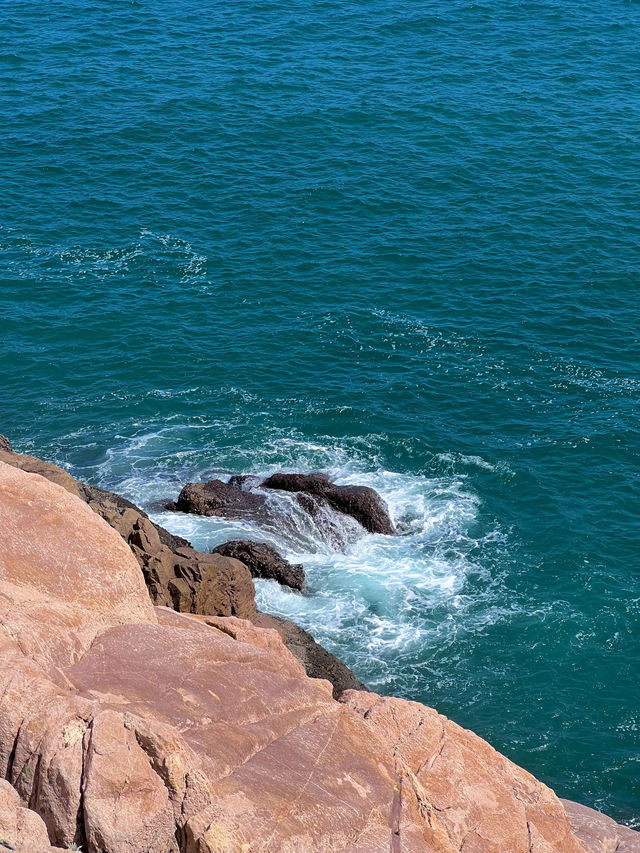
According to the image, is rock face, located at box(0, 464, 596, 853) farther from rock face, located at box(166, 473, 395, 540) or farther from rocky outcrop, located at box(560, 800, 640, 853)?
rock face, located at box(166, 473, 395, 540)

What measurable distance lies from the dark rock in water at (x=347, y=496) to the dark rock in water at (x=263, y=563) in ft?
18.9

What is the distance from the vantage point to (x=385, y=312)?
264 feet

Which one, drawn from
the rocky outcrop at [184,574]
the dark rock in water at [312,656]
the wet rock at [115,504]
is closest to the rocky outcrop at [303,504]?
the wet rock at [115,504]

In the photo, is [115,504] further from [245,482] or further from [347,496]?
[347,496]

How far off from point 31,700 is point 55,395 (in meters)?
49.4

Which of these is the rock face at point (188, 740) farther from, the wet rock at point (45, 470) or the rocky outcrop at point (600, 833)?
the wet rock at point (45, 470)

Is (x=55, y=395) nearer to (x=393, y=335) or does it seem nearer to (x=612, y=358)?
(x=393, y=335)

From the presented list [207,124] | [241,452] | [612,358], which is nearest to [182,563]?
[241,452]

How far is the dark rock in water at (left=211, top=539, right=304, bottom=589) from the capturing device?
2315 inches

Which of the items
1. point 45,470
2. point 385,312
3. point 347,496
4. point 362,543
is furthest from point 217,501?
point 385,312

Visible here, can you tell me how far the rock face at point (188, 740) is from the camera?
2452cm

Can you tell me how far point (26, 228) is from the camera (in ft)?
292

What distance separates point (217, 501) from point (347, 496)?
7967 millimetres

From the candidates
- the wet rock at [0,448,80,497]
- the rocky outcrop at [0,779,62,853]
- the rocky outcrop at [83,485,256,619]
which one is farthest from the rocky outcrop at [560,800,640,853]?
the wet rock at [0,448,80,497]
